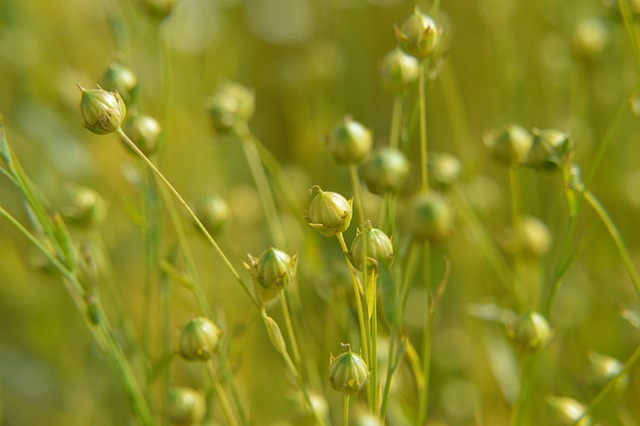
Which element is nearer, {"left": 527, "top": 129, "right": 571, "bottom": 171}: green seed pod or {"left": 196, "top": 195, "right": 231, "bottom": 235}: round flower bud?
{"left": 527, "top": 129, "right": 571, "bottom": 171}: green seed pod

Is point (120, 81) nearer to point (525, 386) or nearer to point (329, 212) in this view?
point (329, 212)

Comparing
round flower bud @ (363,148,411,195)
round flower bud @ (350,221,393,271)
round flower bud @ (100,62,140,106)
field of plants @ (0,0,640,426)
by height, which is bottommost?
field of plants @ (0,0,640,426)

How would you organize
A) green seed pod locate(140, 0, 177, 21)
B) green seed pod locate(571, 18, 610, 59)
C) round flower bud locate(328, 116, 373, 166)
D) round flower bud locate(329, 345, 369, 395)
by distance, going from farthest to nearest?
1. green seed pod locate(571, 18, 610, 59)
2. green seed pod locate(140, 0, 177, 21)
3. round flower bud locate(328, 116, 373, 166)
4. round flower bud locate(329, 345, 369, 395)

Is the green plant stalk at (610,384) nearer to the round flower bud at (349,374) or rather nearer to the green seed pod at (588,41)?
the round flower bud at (349,374)

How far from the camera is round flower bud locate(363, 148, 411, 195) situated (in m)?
0.71

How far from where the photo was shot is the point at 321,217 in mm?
596

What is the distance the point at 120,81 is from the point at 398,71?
0.89ft

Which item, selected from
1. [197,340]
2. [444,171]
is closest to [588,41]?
[444,171]

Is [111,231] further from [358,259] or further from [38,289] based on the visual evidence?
[358,259]

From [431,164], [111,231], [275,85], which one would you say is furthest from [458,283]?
[275,85]

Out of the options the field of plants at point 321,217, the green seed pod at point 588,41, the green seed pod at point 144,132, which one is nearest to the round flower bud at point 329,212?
the field of plants at point 321,217

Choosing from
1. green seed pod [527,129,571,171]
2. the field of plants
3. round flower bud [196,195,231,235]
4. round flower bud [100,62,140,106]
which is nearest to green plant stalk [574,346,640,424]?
the field of plants

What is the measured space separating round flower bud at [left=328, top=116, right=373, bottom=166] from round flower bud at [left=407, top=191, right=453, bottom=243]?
12 centimetres

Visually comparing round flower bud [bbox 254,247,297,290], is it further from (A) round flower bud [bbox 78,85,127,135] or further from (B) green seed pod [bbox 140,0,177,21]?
(B) green seed pod [bbox 140,0,177,21]
